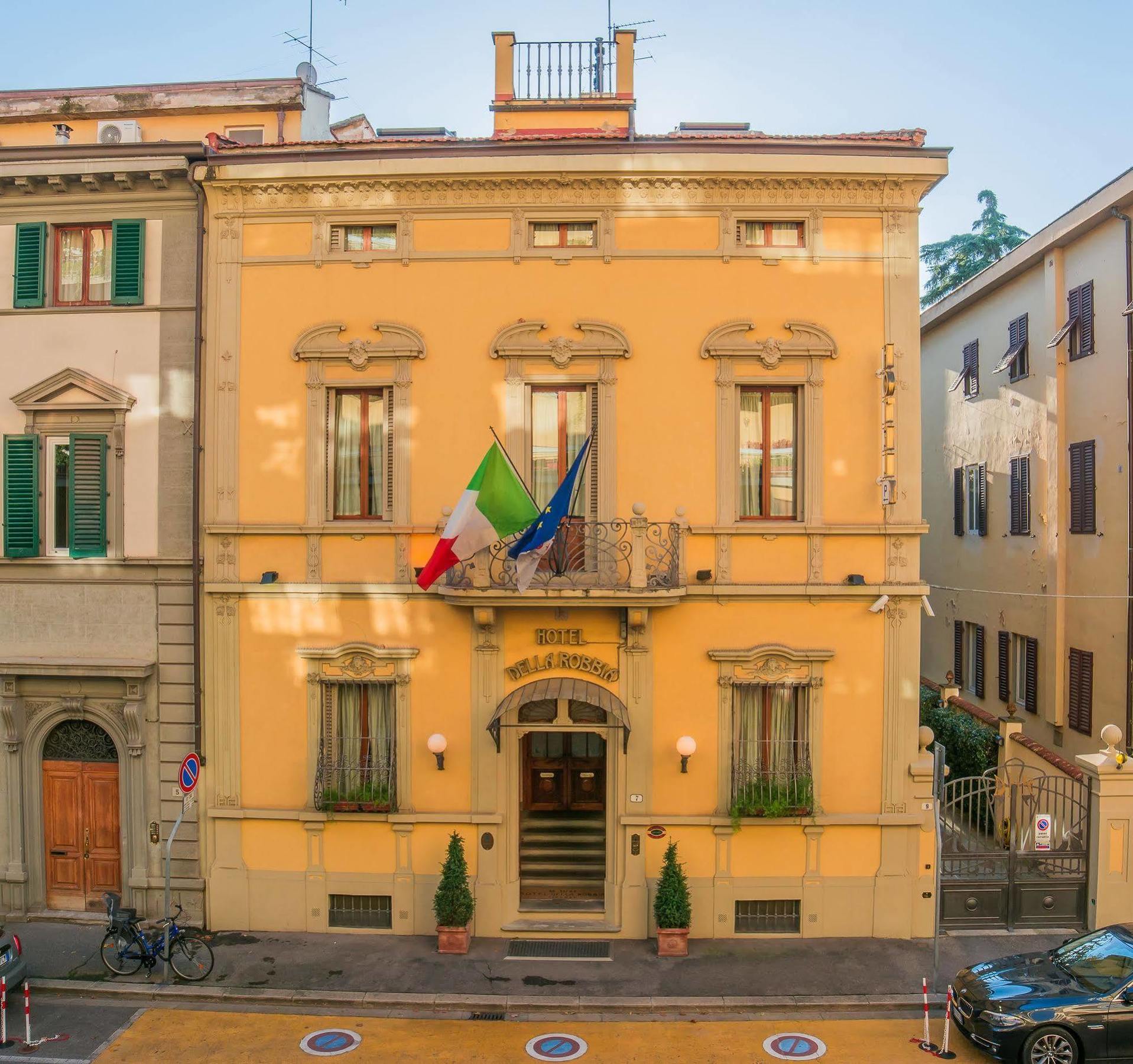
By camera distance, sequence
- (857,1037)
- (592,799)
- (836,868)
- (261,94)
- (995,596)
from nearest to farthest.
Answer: (857,1037) → (836,868) → (592,799) → (261,94) → (995,596)

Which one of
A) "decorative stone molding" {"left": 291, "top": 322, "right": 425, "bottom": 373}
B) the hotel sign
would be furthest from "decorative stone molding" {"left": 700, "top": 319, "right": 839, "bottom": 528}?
"decorative stone molding" {"left": 291, "top": 322, "right": 425, "bottom": 373}

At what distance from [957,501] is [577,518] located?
16.6 meters

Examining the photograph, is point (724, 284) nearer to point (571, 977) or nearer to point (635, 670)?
point (635, 670)

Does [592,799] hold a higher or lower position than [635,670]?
lower

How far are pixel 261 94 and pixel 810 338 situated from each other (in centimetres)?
1308

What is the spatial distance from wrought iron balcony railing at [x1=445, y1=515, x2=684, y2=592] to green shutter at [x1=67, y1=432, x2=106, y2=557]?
5.99m

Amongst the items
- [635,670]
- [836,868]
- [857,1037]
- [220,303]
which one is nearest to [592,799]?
[635,670]

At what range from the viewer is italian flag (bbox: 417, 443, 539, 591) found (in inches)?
495

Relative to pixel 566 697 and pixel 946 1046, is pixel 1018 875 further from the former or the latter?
pixel 566 697

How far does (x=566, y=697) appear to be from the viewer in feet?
44.2

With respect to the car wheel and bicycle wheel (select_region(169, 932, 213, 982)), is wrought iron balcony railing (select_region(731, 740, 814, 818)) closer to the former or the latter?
the car wheel

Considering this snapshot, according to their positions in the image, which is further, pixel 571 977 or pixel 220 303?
pixel 220 303

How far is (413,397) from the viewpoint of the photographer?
14.3m

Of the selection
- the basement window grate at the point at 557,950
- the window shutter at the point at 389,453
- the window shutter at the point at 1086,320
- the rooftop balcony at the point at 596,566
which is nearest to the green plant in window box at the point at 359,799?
the basement window grate at the point at 557,950
